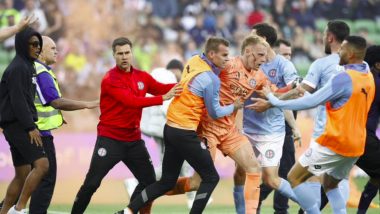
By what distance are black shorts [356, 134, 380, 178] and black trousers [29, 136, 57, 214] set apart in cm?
372

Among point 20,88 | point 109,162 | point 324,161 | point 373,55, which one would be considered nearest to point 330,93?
point 324,161

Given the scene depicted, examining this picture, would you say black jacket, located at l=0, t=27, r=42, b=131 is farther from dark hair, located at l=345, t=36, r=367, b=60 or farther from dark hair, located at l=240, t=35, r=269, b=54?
dark hair, located at l=345, t=36, r=367, b=60

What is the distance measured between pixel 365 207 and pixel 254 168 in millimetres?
2077

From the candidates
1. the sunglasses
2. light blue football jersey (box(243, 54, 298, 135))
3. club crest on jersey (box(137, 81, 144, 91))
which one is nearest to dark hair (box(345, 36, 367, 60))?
light blue football jersey (box(243, 54, 298, 135))

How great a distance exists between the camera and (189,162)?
1018 cm

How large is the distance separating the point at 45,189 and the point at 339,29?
4.06 metres

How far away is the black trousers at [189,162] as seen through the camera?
10.1m

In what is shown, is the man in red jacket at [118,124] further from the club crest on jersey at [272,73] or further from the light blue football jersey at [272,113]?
the club crest on jersey at [272,73]

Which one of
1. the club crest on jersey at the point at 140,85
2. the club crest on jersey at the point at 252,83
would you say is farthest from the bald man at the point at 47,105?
the club crest on jersey at the point at 252,83

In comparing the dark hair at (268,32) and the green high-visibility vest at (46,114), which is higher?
the dark hair at (268,32)

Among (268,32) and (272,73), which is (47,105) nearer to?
(272,73)

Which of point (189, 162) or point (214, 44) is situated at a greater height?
point (214, 44)

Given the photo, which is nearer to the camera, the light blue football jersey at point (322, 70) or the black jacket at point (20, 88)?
the black jacket at point (20, 88)

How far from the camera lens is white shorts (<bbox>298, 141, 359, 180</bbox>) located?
9.66 m
